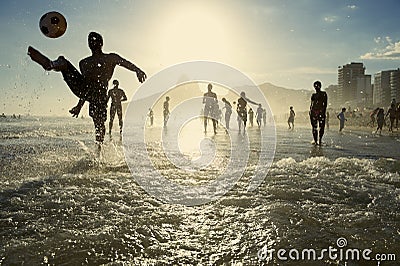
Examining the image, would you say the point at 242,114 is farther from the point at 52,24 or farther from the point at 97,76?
the point at 52,24

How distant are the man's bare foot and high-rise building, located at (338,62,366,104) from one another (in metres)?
162

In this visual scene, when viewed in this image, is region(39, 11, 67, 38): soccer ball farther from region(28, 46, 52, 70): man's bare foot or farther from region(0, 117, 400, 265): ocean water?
region(0, 117, 400, 265): ocean water

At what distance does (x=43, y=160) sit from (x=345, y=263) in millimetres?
5675

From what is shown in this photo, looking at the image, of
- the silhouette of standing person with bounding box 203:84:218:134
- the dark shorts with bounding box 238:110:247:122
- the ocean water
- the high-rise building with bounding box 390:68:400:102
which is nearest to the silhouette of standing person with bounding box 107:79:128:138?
the silhouette of standing person with bounding box 203:84:218:134

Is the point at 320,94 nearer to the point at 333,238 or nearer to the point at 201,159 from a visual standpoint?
the point at 201,159

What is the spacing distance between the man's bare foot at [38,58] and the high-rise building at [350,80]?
16207 cm

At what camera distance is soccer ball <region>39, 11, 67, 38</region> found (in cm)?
581

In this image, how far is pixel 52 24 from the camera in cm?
584

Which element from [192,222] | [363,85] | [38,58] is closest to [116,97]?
[38,58]

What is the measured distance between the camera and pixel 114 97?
497 inches

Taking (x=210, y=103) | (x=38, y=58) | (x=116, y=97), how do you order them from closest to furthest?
1. (x=38, y=58)
2. (x=116, y=97)
3. (x=210, y=103)

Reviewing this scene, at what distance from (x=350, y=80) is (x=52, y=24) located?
546 feet

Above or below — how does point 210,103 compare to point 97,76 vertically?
above

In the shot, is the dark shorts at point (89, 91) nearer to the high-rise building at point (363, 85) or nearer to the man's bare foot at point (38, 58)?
the man's bare foot at point (38, 58)
